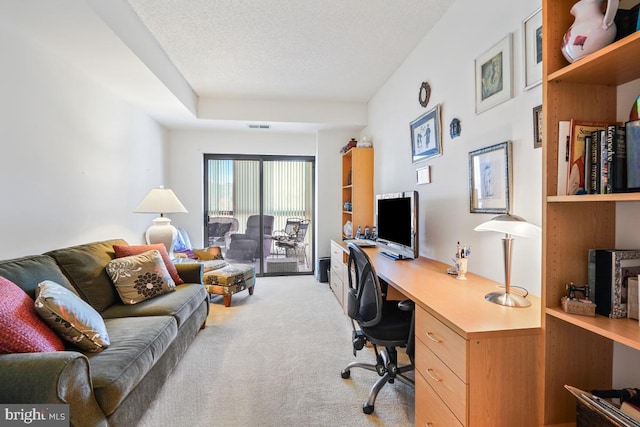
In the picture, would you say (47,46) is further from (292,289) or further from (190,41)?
(292,289)

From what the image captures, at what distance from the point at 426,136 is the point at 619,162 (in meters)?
1.81

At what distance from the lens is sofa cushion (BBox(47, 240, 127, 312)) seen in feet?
6.92

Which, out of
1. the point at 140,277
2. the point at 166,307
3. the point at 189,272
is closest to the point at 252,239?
the point at 189,272

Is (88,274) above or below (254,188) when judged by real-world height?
below

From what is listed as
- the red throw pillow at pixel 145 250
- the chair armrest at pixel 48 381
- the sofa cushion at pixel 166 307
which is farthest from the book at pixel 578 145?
the red throw pillow at pixel 145 250

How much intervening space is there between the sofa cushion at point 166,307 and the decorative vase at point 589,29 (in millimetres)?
2615

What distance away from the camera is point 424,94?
270 cm

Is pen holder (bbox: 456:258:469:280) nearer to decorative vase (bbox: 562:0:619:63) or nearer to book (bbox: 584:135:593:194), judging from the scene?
book (bbox: 584:135:593:194)

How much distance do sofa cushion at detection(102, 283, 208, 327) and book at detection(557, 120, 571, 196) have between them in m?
2.39

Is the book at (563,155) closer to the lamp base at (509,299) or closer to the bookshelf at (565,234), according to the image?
the bookshelf at (565,234)

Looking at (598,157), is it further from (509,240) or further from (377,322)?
(377,322)

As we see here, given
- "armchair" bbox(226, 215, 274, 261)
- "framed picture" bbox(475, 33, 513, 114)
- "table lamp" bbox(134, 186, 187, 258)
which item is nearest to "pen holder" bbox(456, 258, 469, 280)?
Answer: "framed picture" bbox(475, 33, 513, 114)

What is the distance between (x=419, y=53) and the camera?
9.20ft

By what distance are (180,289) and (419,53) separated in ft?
10.1
